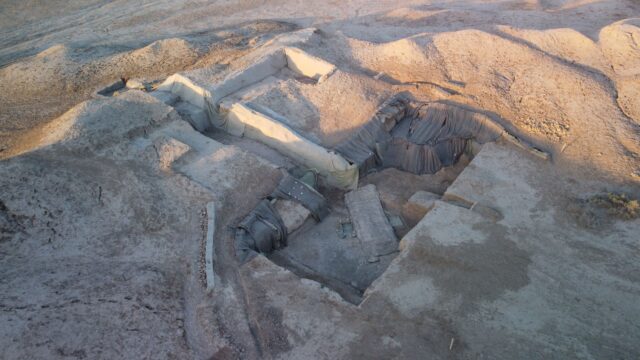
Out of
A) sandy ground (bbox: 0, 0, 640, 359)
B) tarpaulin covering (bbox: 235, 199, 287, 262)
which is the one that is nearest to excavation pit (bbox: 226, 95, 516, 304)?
tarpaulin covering (bbox: 235, 199, 287, 262)

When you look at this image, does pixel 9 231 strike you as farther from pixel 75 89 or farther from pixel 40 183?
pixel 75 89

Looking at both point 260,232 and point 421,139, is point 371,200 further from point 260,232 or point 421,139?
point 260,232

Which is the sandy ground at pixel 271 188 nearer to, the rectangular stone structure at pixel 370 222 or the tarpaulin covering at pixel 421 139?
the tarpaulin covering at pixel 421 139

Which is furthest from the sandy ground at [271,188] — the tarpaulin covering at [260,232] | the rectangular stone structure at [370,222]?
the rectangular stone structure at [370,222]

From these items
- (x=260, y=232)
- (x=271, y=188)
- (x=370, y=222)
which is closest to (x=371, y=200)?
(x=370, y=222)

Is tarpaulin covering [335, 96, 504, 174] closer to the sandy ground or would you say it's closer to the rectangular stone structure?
the sandy ground

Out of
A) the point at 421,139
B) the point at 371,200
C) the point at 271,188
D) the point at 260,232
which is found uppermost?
the point at 421,139
